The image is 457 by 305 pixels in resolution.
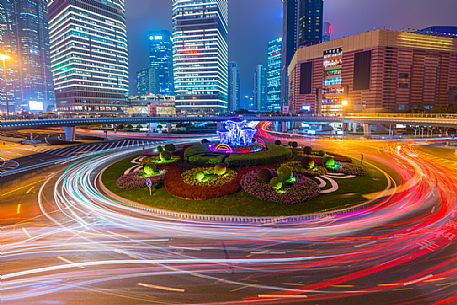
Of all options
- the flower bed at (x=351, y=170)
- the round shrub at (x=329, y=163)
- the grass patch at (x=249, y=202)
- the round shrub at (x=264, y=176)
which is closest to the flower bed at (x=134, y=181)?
the grass patch at (x=249, y=202)

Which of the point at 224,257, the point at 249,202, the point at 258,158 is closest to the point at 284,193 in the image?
the point at 249,202

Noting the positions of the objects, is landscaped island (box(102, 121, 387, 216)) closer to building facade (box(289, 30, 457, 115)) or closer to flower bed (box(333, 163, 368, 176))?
flower bed (box(333, 163, 368, 176))

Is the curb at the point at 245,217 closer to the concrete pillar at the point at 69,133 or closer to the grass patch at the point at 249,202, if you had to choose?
the grass patch at the point at 249,202

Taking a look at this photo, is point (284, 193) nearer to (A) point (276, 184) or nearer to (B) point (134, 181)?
(A) point (276, 184)

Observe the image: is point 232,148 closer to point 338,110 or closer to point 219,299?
point 219,299

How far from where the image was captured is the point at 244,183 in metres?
31.1

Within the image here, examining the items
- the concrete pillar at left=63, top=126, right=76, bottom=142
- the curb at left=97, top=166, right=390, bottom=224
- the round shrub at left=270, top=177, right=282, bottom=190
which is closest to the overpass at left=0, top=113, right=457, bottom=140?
the concrete pillar at left=63, top=126, right=76, bottom=142

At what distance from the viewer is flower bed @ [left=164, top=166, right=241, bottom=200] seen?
28.9 meters

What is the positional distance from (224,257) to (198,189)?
40.4 feet

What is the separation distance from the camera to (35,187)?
3544 centimetres

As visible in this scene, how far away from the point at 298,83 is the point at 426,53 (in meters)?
67.6

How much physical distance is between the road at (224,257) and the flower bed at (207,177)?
741cm

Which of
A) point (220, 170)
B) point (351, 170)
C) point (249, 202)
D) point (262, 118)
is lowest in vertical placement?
point (249, 202)

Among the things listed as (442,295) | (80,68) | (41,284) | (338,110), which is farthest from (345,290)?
(80,68)
